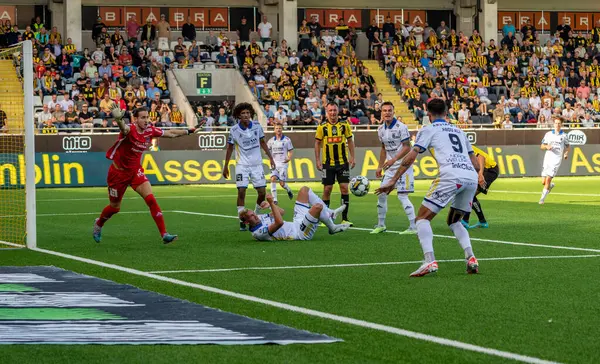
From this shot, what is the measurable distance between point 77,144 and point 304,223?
2205 cm

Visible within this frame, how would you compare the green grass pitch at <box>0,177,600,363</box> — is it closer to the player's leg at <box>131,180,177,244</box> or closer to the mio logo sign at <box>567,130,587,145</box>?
the player's leg at <box>131,180,177,244</box>

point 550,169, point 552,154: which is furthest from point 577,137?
point 550,169

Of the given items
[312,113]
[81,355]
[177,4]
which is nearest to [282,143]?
[312,113]

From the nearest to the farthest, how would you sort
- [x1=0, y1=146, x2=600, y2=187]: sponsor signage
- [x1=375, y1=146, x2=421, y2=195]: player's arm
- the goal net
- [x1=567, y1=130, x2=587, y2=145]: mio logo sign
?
[x1=375, y1=146, x2=421, y2=195]: player's arm < the goal net < [x1=0, y1=146, x2=600, y2=187]: sponsor signage < [x1=567, y1=130, x2=587, y2=145]: mio logo sign

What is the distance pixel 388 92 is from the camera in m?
49.8

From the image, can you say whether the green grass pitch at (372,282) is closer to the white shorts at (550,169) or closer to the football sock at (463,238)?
the football sock at (463,238)

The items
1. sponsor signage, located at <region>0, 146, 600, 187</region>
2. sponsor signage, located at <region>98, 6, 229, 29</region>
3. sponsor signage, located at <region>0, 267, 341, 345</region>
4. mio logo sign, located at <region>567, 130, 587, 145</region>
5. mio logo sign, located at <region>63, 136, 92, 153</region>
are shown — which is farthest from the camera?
sponsor signage, located at <region>98, 6, 229, 29</region>

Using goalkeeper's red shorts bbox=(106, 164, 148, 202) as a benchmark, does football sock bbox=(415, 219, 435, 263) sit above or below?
below

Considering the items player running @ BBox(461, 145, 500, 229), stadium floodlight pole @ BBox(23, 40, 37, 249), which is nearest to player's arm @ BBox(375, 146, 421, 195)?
stadium floodlight pole @ BBox(23, 40, 37, 249)

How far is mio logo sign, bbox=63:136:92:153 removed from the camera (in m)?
37.2

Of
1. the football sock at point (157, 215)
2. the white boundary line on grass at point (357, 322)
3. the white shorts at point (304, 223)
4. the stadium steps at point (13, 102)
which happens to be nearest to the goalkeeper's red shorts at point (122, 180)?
the football sock at point (157, 215)

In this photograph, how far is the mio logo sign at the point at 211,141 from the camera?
39.0 m

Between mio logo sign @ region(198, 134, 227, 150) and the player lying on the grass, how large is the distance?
22.2 metres

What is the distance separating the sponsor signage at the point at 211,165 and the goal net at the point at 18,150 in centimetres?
377
